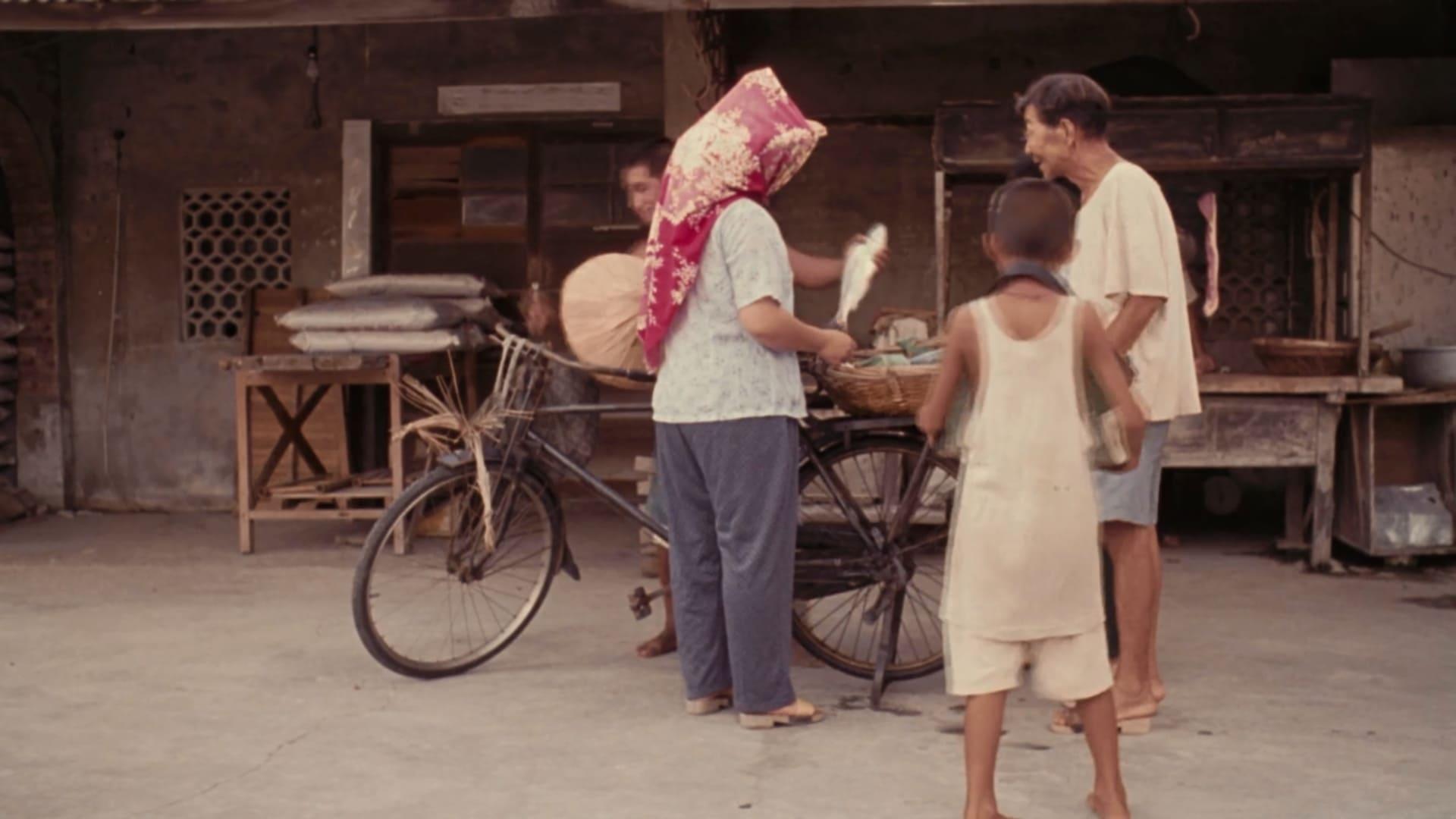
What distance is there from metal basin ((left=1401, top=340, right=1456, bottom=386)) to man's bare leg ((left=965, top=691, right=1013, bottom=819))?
5.05 meters

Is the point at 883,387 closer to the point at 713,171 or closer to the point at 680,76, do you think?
the point at 713,171

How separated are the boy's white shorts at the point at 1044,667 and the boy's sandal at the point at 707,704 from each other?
1411mm

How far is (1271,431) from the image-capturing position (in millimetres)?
7676

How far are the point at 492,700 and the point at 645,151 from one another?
187 cm

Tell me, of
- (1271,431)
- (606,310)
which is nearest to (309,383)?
(606,310)

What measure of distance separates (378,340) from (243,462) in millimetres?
930

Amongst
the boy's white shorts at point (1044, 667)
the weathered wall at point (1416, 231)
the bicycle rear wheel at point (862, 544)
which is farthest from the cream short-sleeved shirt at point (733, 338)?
the weathered wall at point (1416, 231)

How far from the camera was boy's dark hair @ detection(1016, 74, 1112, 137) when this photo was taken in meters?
4.45

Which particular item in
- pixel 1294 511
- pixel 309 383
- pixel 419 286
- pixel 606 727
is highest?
pixel 419 286

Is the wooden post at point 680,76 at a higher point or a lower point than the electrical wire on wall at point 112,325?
higher

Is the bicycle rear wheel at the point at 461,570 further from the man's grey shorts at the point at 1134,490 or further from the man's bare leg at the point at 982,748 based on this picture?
the man's bare leg at the point at 982,748

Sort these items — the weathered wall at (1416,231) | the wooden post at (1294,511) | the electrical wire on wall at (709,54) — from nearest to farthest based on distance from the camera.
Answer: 1. the wooden post at (1294,511)
2. the electrical wire on wall at (709,54)
3. the weathered wall at (1416,231)

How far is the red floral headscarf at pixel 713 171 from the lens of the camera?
4562mm

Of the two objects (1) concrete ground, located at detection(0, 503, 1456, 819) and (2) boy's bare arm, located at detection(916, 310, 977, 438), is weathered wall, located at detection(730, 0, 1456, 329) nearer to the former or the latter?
(1) concrete ground, located at detection(0, 503, 1456, 819)
